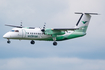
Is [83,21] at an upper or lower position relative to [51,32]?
upper

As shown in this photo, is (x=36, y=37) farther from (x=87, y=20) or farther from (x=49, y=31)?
(x=87, y=20)

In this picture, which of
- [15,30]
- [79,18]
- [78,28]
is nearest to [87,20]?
[79,18]

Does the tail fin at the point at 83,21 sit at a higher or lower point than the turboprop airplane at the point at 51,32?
higher

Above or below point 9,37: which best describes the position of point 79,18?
above

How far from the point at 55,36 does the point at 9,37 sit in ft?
26.3

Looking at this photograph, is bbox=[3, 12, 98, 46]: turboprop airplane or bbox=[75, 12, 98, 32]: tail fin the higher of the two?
bbox=[75, 12, 98, 32]: tail fin

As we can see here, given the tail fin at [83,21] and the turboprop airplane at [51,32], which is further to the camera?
the tail fin at [83,21]

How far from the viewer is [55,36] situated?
56.6 metres

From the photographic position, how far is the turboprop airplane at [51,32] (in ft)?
176

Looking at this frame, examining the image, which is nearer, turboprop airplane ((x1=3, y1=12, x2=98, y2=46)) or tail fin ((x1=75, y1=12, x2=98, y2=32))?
turboprop airplane ((x1=3, y1=12, x2=98, y2=46))

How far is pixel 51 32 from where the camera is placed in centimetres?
5612

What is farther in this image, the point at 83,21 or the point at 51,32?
the point at 83,21

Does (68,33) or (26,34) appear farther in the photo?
(68,33)

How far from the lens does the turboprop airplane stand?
53541 millimetres
